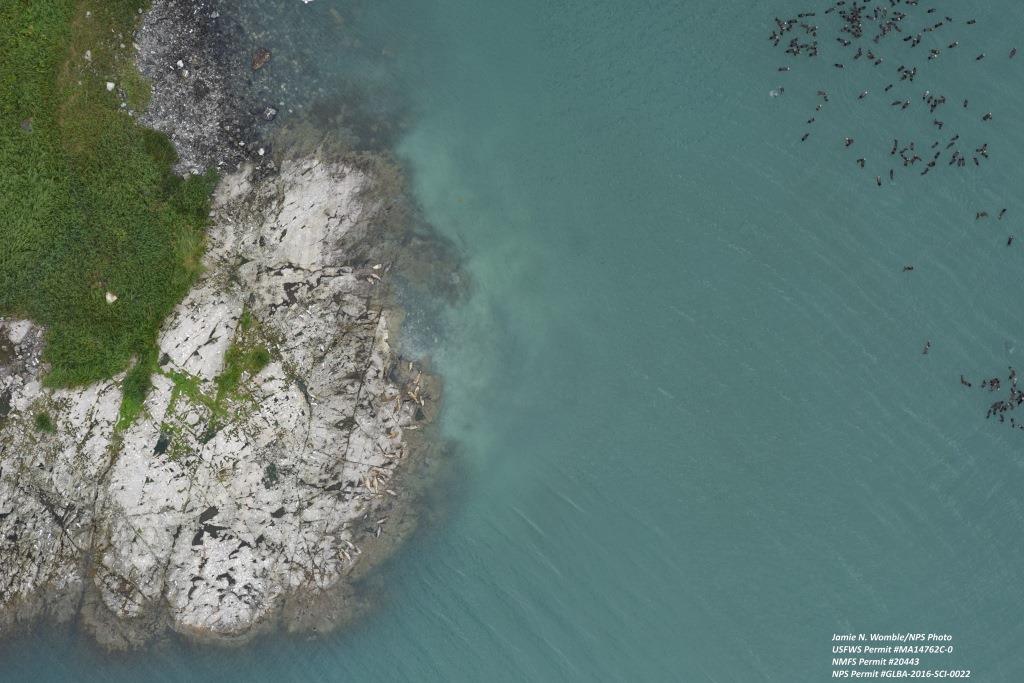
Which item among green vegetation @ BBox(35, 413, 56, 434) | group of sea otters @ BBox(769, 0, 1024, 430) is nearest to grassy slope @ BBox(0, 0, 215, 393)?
green vegetation @ BBox(35, 413, 56, 434)

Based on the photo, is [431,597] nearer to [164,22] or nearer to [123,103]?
[123,103]

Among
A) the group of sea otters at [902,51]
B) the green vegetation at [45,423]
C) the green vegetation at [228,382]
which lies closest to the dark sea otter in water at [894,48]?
the group of sea otters at [902,51]

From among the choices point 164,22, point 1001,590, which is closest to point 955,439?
point 1001,590

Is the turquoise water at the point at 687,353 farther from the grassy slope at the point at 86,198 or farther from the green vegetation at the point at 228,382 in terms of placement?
the grassy slope at the point at 86,198

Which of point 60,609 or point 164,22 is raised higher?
point 164,22

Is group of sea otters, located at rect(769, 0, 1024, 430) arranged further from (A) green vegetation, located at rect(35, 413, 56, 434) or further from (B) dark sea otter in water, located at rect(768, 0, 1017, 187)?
(A) green vegetation, located at rect(35, 413, 56, 434)

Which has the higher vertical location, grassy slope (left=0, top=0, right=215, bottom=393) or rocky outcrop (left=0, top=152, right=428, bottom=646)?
grassy slope (left=0, top=0, right=215, bottom=393)
